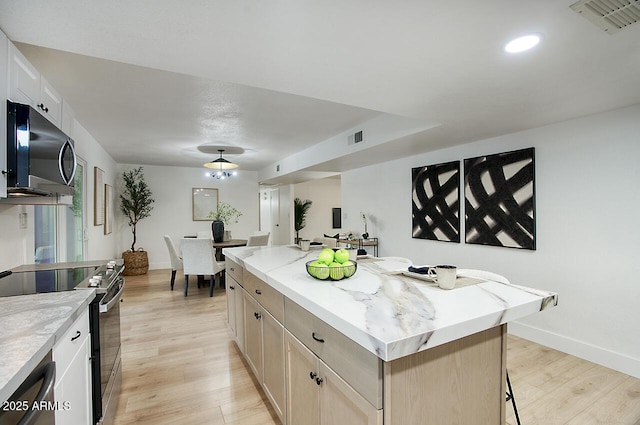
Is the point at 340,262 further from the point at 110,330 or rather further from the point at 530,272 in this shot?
the point at 530,272

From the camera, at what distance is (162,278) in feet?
20.1

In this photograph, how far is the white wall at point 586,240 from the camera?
2.54 metres

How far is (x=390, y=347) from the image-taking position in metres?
0.93

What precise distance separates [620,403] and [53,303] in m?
3.42

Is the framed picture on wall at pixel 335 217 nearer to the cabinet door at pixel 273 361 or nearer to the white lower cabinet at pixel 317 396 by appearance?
the cabinet door at pixel 273 361

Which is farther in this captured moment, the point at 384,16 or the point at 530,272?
the point at 530,272

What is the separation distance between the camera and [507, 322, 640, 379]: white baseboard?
8.31 feet

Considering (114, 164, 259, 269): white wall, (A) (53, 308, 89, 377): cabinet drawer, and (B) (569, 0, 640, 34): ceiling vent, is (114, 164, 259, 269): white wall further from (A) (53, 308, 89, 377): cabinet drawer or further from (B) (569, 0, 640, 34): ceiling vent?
(B) (569, 0, 640, 34): ceiling vent

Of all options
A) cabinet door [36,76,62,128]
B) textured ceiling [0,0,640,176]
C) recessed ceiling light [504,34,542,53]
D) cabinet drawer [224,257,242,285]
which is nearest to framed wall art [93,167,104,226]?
textured ceiling [0,0,640,176]

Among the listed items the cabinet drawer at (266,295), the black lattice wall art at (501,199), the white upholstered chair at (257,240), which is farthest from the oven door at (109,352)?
the black lattice wall art at (501,199)

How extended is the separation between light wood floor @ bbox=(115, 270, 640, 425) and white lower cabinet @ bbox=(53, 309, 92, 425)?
2.26 ft

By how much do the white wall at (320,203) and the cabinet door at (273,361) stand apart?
7.57m

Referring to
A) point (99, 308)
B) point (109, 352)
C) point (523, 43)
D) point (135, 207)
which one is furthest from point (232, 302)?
point (135, 207)

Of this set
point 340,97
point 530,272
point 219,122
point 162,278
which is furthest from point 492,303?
point 162,278
